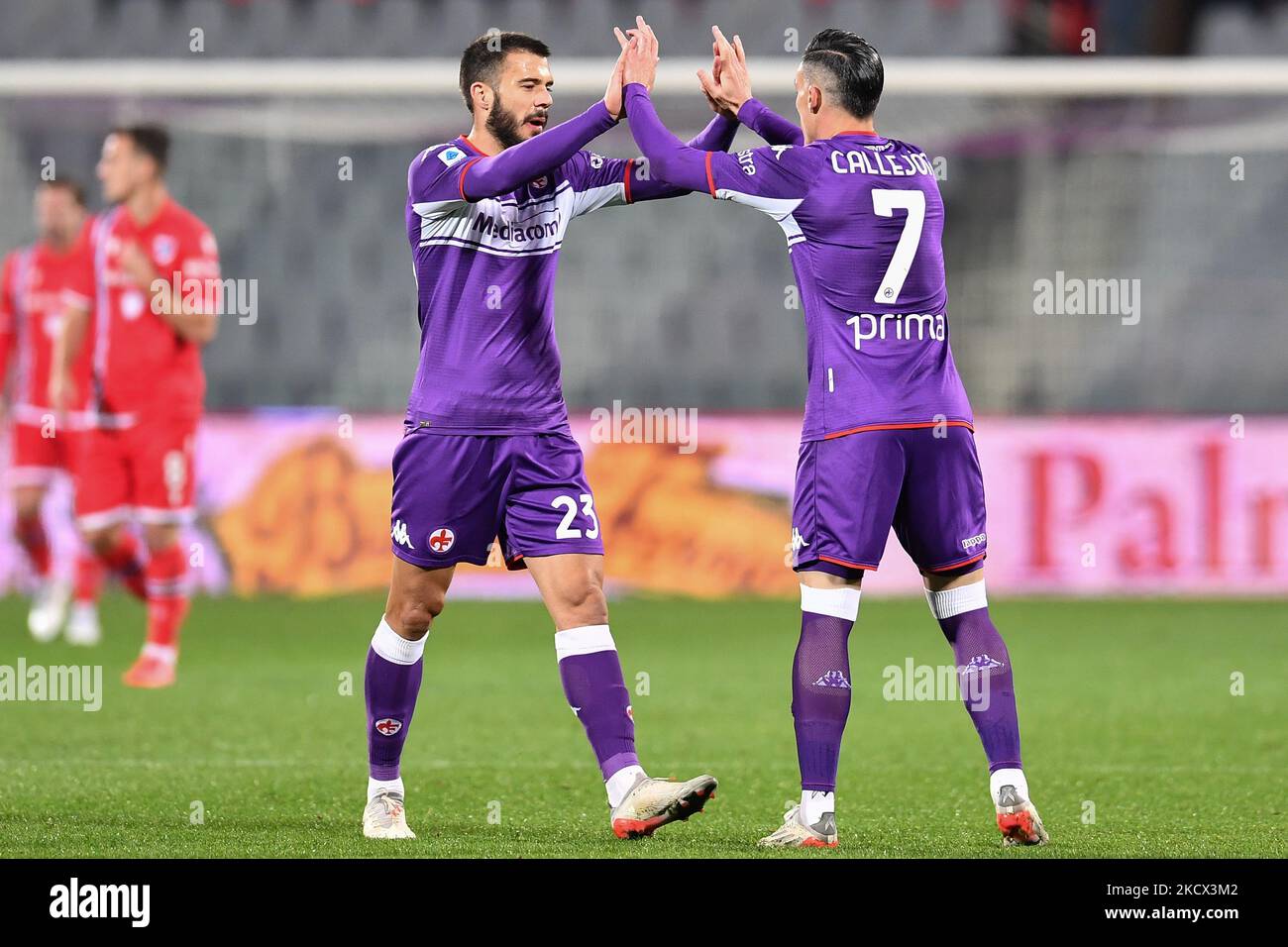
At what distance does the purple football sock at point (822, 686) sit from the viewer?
4602 millimetres

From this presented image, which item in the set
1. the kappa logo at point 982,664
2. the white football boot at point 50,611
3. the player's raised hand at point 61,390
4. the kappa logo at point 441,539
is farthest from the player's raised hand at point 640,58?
the white football boot at point 50,611

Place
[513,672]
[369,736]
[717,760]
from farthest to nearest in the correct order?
[513,672] → [717,760] → [369,736]

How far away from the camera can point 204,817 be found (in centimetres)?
524

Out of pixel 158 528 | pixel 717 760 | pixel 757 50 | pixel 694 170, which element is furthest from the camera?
pixel 757 50

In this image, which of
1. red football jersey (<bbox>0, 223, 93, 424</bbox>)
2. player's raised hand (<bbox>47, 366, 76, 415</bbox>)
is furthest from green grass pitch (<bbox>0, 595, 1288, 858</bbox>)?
red football jersey (<bbox>0, 223, 93, 424</bbox>)

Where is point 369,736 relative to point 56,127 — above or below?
below

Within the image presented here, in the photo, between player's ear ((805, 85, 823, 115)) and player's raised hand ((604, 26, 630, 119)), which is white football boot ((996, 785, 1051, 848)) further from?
player's raised hand ((604, 26, 630, 119))

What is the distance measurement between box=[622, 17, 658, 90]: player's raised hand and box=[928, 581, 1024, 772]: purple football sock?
59.7 inches

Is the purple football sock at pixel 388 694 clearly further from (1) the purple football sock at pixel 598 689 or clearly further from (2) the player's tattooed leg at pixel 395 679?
(1) the purple football sock at pixel 598 689

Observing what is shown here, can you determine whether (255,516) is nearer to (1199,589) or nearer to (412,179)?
(1199,589)

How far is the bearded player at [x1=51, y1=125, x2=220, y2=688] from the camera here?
8594 millimetres

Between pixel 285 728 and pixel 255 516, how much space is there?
5343 millimetres
